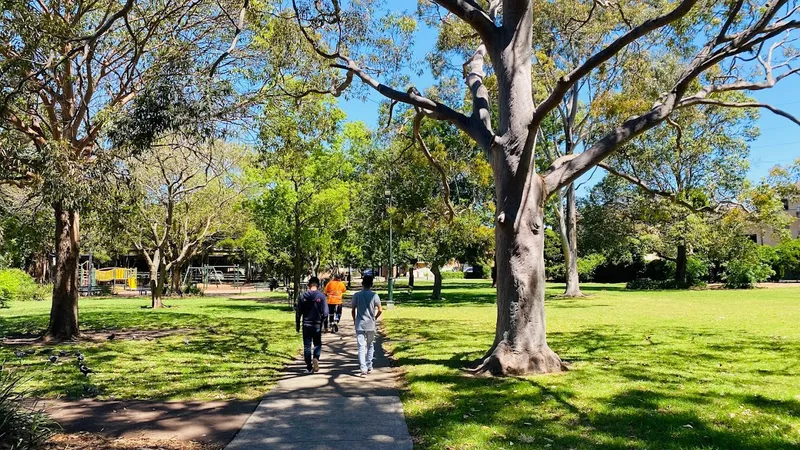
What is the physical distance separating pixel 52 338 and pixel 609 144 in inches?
503

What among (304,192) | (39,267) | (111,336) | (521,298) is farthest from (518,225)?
(39,267)

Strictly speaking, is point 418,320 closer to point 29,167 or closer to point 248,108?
point 248,108

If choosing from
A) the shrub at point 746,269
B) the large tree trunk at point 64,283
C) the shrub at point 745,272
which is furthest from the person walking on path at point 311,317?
the shrub at point 745,272

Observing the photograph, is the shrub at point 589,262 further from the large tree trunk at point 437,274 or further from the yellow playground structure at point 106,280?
the yellow playground structure at point 106,280

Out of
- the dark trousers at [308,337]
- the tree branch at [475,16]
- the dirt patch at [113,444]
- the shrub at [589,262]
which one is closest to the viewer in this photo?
the dirt patch at [113,444]

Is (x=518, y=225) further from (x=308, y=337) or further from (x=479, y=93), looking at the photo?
(x=308, y=337)

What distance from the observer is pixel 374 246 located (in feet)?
133

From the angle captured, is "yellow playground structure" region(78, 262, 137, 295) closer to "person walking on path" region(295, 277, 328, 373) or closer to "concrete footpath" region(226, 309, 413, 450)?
"person walking on path" region(295, 277, 328, 373)

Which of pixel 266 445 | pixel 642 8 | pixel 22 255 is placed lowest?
pixel 266 445

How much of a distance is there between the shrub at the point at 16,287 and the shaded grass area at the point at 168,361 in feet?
46.5

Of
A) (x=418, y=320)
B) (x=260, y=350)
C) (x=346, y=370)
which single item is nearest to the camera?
(x=346, y=370)

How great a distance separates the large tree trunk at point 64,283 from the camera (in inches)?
539

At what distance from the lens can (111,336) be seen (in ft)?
46.0

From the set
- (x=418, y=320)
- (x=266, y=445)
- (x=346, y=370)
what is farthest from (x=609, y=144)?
(x=418, y=320)
